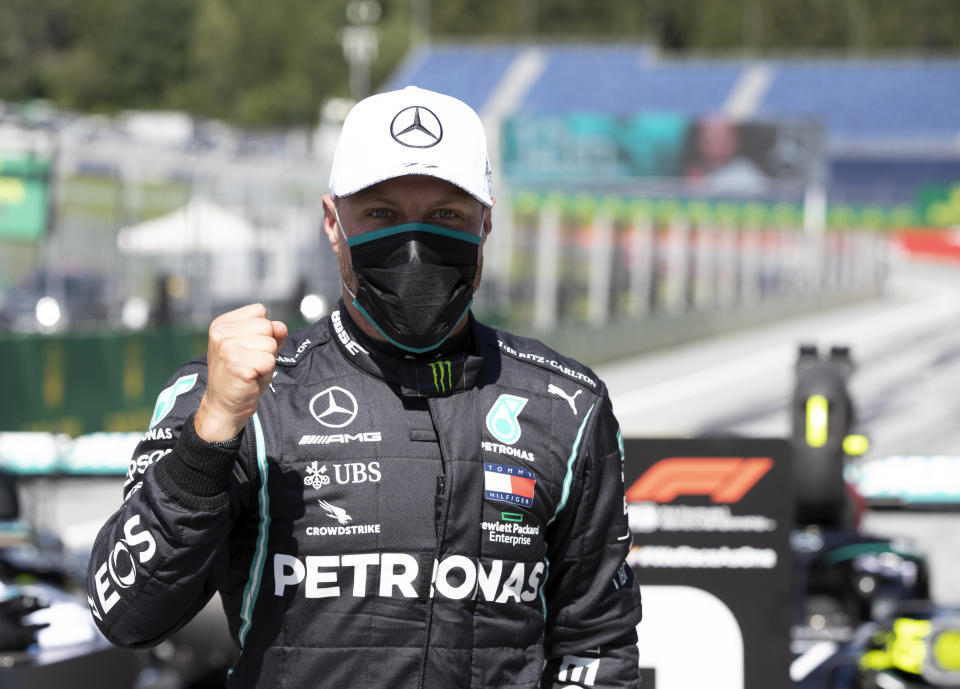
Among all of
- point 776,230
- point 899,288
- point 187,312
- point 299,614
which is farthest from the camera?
point 899,288

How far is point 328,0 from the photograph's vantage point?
10625cm

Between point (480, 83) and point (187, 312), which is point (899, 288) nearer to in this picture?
point (187, 312)

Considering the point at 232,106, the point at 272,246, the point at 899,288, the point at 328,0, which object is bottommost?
the point at 272,246

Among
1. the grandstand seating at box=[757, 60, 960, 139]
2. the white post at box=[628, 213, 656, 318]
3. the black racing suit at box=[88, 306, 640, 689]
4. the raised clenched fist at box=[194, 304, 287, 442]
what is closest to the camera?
the raised clenched fist at box=[194, 304, 287, 442]

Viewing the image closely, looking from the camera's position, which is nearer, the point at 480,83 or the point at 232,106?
the point at 480,83

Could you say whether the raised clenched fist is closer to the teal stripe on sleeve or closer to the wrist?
the wrist

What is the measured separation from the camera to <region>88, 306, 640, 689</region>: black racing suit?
2.21m

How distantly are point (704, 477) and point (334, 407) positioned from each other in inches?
69.7

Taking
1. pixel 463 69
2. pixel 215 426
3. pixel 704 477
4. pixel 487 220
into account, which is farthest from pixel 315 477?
pixel 463 69

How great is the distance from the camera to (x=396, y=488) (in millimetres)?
2248

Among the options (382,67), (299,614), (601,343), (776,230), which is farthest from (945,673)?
(382,67)

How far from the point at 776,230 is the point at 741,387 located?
1103cm

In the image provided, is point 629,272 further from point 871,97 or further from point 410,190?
point 871,97

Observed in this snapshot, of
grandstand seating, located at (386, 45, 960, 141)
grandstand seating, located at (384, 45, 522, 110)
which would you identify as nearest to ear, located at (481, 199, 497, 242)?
grandstand seating, located at (386, 45, 960, 141)
